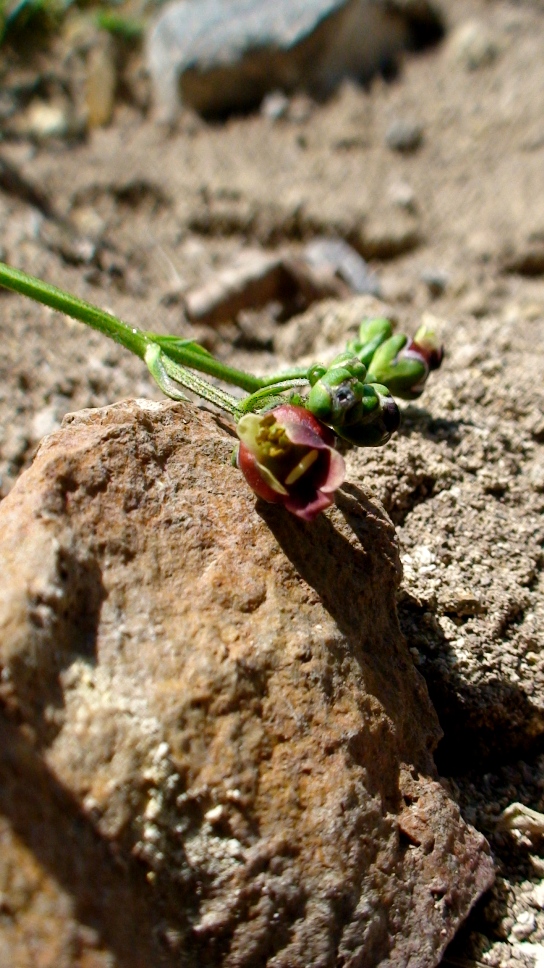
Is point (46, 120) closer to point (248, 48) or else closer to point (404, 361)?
point (248, 48)

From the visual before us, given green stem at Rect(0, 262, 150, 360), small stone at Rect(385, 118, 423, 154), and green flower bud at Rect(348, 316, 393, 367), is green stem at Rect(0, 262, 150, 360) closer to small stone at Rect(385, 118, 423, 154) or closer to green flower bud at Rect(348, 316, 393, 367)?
green flower bud at Rect(348, 316, 393, 367)

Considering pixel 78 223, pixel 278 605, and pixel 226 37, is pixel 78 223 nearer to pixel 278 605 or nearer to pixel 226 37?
pixel 226 37

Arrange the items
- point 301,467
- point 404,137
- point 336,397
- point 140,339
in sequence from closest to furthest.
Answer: point 301,467 → point 336,397 → point 140,339 → point 404,137

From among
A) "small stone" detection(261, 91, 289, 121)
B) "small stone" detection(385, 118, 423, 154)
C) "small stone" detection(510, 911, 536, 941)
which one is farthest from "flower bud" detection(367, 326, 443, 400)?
"small stone" detection(261, 91, 289, 121)

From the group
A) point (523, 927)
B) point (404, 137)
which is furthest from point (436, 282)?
point (523, 927)

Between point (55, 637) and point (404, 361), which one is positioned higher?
point (404, 361)

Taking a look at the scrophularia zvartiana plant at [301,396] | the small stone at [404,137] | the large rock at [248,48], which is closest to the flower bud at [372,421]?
the scrophularia zvartiana plant at [301,396]

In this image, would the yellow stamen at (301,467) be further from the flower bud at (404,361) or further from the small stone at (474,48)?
the small stone at (474,48)
